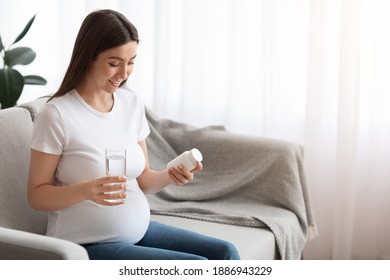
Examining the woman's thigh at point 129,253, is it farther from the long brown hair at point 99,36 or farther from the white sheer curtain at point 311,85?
the white sheer curtain at point 311,85

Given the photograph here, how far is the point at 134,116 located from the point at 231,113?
1.20m

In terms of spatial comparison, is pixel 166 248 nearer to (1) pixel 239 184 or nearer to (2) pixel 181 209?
(2) pixel 181 209

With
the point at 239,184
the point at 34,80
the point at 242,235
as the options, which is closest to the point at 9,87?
the point at 34,80

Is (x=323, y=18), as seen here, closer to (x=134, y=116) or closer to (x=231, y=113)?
(x=231, y=113)

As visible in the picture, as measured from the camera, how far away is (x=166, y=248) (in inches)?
79.8

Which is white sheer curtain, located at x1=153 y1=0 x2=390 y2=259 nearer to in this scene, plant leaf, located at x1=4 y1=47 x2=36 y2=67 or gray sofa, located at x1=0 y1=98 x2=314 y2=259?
gray sofa, located at x1=0 y1=98 x2=314 y2=259

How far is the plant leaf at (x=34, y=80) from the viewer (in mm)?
2982

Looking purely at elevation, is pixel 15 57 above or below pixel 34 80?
above

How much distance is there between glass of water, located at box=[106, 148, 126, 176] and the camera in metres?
1.75

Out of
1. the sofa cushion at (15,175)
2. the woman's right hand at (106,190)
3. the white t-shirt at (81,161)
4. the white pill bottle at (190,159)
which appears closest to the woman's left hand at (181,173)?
the white pill bottle at (190,159)

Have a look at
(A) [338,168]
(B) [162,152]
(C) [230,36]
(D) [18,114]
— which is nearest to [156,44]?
(C) [230,36]

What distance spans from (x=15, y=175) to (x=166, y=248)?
0.51 metres

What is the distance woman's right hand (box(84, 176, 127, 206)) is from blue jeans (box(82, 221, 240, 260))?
0.17 meters

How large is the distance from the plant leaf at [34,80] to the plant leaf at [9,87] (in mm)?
111
